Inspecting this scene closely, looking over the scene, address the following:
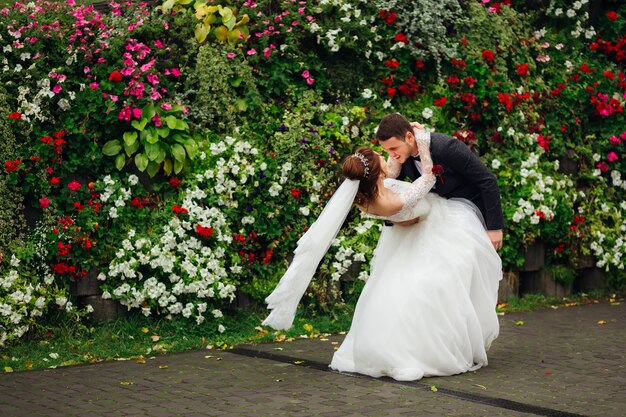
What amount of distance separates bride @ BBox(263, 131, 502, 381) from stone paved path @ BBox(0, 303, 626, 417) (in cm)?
16

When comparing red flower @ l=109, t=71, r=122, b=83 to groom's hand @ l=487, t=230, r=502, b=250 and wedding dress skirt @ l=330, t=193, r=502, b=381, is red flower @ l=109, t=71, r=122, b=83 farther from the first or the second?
groom's hand @ l=487, t=230, r=502, b=250

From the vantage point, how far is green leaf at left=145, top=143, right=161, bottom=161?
8.16 metres

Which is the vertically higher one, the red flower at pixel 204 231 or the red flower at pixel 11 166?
the red flower at pixel 11 166

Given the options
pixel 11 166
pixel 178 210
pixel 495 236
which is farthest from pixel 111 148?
pixel 495 236

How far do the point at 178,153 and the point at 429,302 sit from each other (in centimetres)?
265

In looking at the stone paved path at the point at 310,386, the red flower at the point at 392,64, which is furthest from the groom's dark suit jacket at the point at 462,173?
the red flower at the point at 392,64

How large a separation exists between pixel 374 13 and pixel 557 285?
10.4 feet

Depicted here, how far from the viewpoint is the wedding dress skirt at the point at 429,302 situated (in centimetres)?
656

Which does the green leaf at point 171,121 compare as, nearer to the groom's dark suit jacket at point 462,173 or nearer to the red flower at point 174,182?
the red flower at point 174,182

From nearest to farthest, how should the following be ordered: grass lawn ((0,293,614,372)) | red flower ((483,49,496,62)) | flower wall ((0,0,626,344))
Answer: grass lawn ((0,293,614,372)) < flower wall ((0,0,626,344)) < red flower ((483,49,496,62))

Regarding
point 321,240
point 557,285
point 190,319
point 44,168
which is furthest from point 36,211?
point 557,285

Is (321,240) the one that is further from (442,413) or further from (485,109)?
(485,109)

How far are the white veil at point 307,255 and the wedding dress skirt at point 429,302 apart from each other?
0.46m

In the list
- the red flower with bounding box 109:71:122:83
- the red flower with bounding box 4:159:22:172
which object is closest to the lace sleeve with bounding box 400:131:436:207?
the red flower with bounding box 109:71:122:83
